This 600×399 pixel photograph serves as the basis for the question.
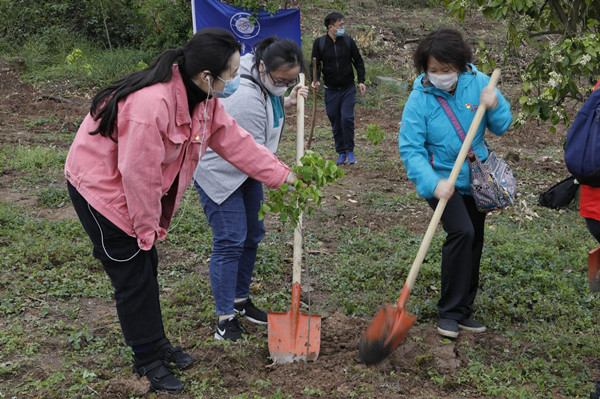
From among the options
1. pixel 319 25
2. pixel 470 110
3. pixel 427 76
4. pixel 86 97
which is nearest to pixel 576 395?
pixel 470 110

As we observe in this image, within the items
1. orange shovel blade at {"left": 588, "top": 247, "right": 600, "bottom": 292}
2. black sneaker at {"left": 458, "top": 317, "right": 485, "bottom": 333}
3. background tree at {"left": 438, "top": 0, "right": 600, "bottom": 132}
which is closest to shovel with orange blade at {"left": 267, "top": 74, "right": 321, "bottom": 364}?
black sneaker at {"left": 458, "top": 317, "right": 485, "bottom": 333}

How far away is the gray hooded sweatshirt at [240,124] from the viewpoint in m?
3.54

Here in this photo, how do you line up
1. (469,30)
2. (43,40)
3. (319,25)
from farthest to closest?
(469,30) → (319,25) → (43,40)

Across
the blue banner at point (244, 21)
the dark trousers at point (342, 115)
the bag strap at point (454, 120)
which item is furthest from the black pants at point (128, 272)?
the blue banner at point (244, 21)

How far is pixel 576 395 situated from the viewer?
3250mm

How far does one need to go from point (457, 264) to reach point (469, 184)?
51 cm

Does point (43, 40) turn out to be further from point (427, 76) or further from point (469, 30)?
point (427, 76)

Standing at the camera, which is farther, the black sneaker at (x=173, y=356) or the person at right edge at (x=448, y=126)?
the person at right edge at (x=448, y=126)

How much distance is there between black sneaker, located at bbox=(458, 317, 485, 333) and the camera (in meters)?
3.96

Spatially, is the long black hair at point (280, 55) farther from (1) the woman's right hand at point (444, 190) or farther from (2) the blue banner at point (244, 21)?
(2) the blue banner at point (244, 21)

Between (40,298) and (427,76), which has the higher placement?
(427,76)

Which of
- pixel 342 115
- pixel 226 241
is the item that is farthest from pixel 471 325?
pixel 342 115

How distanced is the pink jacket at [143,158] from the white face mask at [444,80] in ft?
4.44

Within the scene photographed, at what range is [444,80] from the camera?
11.6ft
